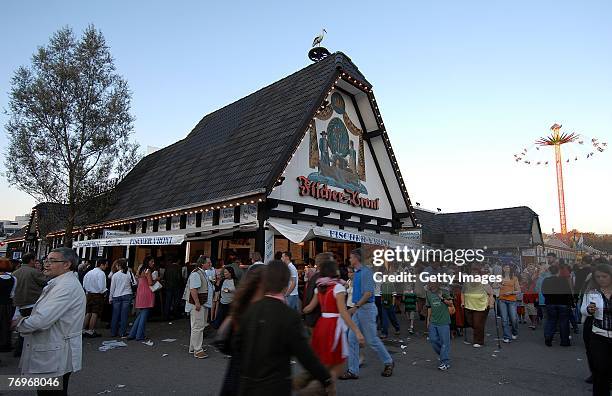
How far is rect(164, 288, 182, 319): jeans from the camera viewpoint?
11508mm

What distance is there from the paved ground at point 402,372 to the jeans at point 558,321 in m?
0.33

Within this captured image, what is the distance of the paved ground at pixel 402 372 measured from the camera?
5.34m

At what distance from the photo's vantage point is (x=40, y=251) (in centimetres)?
3019

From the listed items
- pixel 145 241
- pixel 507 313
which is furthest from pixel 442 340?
pixel 145 241

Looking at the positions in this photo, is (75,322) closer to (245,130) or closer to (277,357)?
(277,357)

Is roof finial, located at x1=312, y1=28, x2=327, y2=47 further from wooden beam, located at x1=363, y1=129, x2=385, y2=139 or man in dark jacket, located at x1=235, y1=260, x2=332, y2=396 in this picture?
man in dark jacket, located at x1=235, y1=260, x2=332, y2=396

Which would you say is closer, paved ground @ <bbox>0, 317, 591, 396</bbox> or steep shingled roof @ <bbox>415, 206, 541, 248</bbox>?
paved ground @ <bbox>0, 317, 591, 396</bbox>

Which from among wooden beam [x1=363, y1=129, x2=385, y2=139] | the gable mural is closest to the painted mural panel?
the gable mural

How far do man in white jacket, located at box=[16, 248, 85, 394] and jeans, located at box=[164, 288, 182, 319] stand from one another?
842cm

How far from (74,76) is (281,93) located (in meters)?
10.8

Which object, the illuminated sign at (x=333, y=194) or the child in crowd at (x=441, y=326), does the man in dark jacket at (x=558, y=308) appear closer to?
the child in crowd at (x=441, y=326)

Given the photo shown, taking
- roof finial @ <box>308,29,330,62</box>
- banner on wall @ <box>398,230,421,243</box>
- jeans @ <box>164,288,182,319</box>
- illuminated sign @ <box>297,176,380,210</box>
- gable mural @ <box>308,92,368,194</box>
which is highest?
roof finial @ <box>308,29,330,62</box>

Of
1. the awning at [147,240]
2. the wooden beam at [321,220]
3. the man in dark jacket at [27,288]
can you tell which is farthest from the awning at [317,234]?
the man in dark jacket at [27,288]

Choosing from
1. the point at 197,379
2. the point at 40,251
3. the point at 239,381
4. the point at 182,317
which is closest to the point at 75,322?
the point at 239,381
